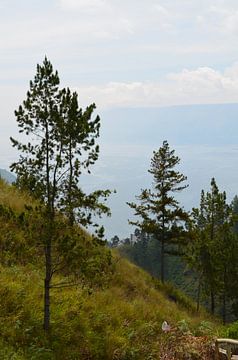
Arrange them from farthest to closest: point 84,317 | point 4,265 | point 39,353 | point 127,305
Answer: point 127,305, point 4,265, point 84,317, point 39,353

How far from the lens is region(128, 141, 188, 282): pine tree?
30938 millimetres

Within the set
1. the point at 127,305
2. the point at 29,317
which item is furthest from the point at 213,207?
the point at 29,317

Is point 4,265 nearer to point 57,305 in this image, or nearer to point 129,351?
point 57,305

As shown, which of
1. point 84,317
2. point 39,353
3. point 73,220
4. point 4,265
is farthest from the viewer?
point 4,265

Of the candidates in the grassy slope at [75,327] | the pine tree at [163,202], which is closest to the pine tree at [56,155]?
the grassy slope at [75,327]

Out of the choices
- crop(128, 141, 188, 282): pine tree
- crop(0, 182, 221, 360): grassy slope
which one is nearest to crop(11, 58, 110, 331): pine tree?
crop(0, 182, 221, 360): grassy slope

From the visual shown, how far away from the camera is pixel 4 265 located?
485 inches

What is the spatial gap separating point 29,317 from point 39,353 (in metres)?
1.37

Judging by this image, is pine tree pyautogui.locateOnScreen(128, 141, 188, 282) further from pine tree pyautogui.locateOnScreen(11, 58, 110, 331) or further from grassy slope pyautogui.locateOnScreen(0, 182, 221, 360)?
pine tree pyautogui.locateOnScreen(11, 58, 110, 331)

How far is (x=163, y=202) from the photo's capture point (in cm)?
3073

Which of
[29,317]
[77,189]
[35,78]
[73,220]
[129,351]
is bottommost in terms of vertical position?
Answer: [129,351]

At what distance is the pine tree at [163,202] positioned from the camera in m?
30.9

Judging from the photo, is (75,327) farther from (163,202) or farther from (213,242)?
(213,242)

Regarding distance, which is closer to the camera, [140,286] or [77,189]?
[77,189]
